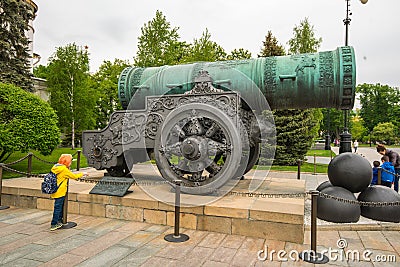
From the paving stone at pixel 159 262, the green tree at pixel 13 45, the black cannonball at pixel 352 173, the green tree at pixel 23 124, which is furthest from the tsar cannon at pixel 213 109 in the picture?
the green tree at pixel 13 45

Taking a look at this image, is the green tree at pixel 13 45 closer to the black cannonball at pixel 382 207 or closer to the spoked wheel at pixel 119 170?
the spoked wheel at pixel 119 170

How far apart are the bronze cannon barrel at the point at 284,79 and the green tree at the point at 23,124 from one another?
454cm

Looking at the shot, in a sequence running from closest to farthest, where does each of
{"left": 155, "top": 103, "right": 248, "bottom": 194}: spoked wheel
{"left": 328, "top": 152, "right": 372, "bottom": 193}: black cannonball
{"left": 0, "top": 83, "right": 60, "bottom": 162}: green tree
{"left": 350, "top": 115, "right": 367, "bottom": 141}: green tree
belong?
{"left": 155, "top": 103, "right": 248, "bottom": 194}: spoked wheel < {"left": 328, "top": 152, "right": 372, "bottom": 193}: black cannonball < {"left": 0, "top": 83, "right": 60, "bottom": 162}: green tree < {"left": 350, "top": 115, "right": 367, "bottom": 141}: green tree

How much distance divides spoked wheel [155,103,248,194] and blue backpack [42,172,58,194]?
4.89 feet

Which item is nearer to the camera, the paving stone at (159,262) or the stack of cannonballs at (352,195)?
the paving stone at (159,262)

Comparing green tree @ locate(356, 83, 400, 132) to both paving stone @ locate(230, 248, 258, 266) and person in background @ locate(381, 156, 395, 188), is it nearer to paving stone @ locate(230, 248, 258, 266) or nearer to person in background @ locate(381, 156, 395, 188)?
person in background @ locate(381, 156, 395, 188)

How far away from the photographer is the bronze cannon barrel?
4.69 metres

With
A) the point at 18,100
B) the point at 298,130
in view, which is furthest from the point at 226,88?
the point at 298,130

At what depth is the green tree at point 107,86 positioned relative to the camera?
97.7 feet

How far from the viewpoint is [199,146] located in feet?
14.8

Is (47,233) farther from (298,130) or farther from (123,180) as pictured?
(298,130)

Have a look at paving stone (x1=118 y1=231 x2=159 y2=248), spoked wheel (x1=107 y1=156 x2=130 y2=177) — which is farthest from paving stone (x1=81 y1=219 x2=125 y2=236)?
spoked wheel (x1=107 y1=156 x2=130 y2=177)

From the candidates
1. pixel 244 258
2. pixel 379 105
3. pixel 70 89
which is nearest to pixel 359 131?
pixel 379 105

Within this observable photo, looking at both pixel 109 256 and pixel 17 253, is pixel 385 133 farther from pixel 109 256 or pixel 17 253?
pixel 17 253
